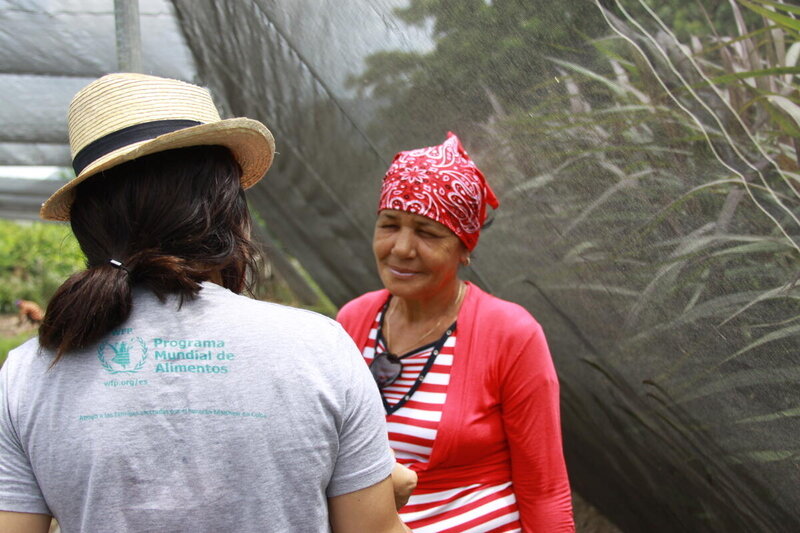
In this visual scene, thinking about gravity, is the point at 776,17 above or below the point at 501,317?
above

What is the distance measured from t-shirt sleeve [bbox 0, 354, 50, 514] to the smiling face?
107cm

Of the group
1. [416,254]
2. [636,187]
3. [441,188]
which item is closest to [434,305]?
[416,254]

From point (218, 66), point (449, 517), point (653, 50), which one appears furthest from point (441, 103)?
point (218, 66)

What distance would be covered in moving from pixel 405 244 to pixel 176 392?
100 cm

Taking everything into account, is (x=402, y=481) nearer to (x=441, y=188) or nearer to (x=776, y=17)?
(x=441, y=188)

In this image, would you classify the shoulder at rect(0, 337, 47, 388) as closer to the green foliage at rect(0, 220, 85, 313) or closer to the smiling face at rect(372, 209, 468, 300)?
the smiling face at rect(372, 209, 468, 300)

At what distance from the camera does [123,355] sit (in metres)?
1.15

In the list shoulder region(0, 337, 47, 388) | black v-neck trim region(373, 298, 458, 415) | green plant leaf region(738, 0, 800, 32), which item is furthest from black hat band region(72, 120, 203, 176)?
green plant leaf region(738, 0, 800, 32)

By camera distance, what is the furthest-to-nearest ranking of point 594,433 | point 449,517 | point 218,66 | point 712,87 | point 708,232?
point 218,66 → point 594,433 → point 449,517 → point 708,232 → point 712,87

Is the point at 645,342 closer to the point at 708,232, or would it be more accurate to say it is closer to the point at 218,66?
the point at 708,232

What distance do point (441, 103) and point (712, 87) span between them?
907mm

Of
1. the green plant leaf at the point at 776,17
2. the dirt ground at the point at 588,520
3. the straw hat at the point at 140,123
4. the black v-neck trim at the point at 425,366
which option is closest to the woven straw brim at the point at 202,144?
the straw hat at the point at 140,123

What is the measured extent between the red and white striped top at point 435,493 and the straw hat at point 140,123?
0.80 metres

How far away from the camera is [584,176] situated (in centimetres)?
194
